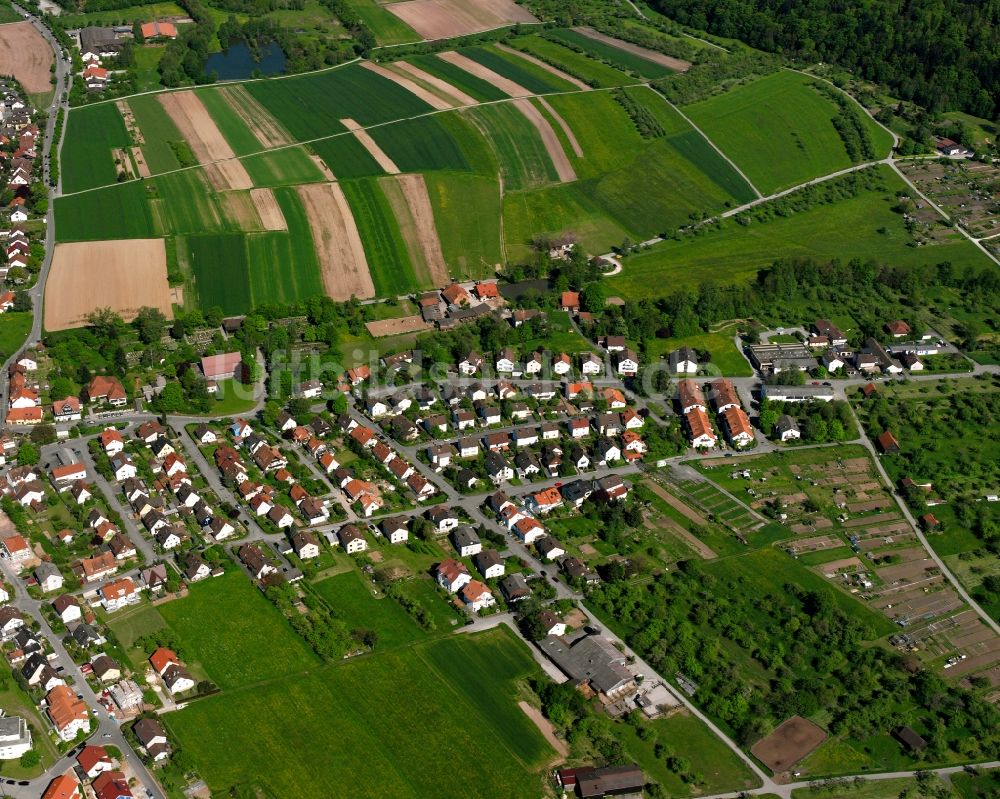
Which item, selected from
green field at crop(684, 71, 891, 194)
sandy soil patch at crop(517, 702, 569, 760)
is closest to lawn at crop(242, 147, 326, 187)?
green field at crop(684, 71, 891, 194)

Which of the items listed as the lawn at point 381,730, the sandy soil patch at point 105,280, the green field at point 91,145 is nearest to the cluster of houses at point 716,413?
the lawn at point 381,730

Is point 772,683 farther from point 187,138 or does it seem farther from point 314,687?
point 187,138

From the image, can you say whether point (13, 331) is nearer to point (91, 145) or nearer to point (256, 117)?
point (91, 145)

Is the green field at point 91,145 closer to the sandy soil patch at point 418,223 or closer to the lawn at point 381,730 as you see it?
the sandy soil patch at point 418,223

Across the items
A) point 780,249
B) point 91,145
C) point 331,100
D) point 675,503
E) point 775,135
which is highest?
point 331,100

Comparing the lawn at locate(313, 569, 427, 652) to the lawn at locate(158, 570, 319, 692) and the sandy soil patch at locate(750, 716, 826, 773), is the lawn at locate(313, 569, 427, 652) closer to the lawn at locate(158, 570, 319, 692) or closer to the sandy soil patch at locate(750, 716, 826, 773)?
the lawn at locate(158, 570, 319, 692)

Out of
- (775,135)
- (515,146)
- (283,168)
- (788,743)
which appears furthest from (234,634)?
(775,135)
